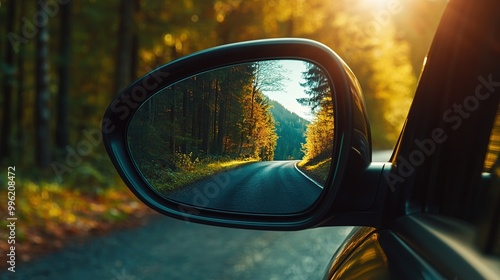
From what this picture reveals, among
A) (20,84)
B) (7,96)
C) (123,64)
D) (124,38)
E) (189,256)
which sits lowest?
(189,256)

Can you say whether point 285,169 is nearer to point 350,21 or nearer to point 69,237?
point 69,237

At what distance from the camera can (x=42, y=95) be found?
16.5 m

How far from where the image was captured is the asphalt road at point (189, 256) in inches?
276

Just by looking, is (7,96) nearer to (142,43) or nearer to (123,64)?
(142,43)

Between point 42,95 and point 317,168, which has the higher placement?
point 42,95

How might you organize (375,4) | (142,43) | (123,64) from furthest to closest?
(375,4), (142,43), (123,64)

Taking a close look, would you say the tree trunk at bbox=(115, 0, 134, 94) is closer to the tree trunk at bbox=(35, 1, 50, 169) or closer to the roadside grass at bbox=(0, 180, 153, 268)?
the tree trunk at bbox=(35, 1, 50, 169)

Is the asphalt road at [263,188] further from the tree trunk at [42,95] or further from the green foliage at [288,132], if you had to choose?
the tree trunk at [42,95]

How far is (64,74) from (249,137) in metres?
20.3

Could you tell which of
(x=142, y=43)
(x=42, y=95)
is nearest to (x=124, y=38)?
(x=142, y=43)

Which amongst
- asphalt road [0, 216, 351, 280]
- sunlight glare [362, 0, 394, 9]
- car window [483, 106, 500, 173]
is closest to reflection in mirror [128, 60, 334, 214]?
car window [483, 106, 500, 173]

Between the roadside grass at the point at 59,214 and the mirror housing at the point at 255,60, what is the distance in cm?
602

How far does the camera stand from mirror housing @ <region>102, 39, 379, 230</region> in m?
1.73

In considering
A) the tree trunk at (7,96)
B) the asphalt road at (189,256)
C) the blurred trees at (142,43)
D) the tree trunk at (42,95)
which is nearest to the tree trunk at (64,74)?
the blurred trees at (142,43)
